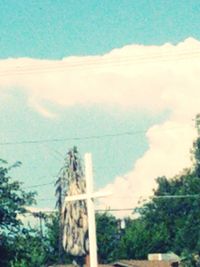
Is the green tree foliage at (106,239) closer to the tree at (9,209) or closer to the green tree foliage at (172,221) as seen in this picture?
the green tree foliage at (172,221)

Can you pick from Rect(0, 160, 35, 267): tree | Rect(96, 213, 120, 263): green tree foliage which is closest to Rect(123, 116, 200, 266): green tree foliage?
Rect(96, 213, 120, 263): green tree foliage

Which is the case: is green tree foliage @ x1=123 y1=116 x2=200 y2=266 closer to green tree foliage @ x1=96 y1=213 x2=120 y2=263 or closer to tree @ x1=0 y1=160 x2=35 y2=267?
green tree foliage @ x1=96 y1=213 x2=120 y2=263

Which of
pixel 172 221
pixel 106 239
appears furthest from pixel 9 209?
pixel 172 221

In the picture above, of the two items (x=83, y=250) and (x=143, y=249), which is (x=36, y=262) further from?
(x=83, y=250)

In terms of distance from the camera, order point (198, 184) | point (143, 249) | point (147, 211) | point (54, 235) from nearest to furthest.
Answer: point (198, 184)
point (54, 235)
point (143, 249)
point (147, 211)

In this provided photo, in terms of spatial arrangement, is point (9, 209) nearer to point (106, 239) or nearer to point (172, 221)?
point (106, 239)

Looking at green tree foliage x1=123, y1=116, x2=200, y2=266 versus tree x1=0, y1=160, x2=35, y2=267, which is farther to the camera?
green tree foliage x1=123, y1=116, x2=200, y2=266

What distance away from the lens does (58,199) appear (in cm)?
4328

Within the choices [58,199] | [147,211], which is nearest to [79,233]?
[58,199]

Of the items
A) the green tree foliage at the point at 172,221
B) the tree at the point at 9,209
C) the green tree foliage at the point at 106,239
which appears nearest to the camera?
the tree at the point at 9,209

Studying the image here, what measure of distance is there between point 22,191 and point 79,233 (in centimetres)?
1558

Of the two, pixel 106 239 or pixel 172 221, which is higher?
pixel 172 221

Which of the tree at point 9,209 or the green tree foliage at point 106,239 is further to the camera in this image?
the green tree foliage at point 106,239

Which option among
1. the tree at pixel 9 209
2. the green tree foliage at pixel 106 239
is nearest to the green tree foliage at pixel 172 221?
the green tree foliage at pixel 106 239
